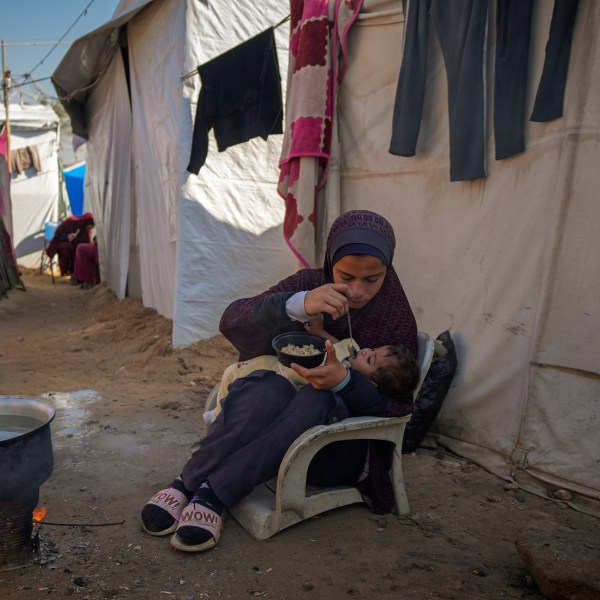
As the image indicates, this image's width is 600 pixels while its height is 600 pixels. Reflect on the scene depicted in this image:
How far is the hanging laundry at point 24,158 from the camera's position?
1402 centimetres

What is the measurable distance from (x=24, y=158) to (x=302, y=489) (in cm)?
1460

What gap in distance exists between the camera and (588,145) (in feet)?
8.06

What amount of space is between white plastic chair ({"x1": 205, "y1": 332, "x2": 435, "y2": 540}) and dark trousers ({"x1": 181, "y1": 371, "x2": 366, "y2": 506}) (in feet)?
0.19

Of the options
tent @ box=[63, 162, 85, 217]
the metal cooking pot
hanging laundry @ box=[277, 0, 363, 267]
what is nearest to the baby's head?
the metal cooking pot

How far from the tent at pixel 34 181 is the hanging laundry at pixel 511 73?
13937 mm

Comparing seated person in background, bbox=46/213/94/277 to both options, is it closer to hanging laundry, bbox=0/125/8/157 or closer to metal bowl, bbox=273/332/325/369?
hanging laundry, bbox=0/125/8/157

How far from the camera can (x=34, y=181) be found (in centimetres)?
1479

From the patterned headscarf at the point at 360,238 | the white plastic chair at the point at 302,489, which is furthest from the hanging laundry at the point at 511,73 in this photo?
the white plastic chair at the point at 302,489

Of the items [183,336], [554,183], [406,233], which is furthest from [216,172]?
[554,183]

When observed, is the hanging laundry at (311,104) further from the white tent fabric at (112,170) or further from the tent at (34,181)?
the tent at (34,181)

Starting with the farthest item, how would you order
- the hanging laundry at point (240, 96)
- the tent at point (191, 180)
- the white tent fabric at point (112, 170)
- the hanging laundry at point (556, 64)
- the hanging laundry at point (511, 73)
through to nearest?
1. the white tent fabric at point (112, 170)
2. the tent at point (191, 180)
3. the hanging laundry at point (240, 96)
4. the hanging laundry at point (511, 73)
5. the hanging laundry at point (556, 64)

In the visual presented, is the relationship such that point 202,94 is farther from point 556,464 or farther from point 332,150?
point 556,464

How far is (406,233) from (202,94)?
8.15ft

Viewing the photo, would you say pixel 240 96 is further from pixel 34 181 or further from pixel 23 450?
pixel 34 181
